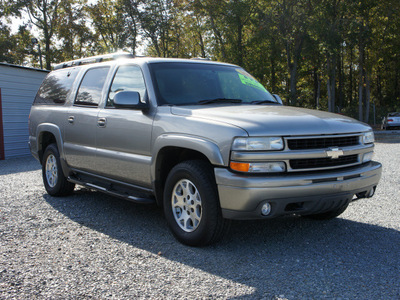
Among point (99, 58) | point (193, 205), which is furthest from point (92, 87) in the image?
point (193, 205)

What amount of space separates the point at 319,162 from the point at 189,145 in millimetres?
1217

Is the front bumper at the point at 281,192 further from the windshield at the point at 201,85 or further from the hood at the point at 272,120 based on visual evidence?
the windshield at the point at 201,85

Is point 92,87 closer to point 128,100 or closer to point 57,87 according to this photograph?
point 57,87

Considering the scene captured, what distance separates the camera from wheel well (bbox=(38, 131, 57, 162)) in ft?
22.1

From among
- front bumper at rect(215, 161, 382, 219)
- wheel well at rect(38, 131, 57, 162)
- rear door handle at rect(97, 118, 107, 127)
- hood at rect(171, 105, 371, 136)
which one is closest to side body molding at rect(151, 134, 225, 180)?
front bumper at rect(215, 161, 382, 219)

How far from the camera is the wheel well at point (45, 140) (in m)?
6.73

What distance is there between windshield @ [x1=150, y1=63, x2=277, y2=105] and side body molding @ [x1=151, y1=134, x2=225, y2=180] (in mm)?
544

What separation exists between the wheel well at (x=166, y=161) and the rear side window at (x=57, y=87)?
2555mm

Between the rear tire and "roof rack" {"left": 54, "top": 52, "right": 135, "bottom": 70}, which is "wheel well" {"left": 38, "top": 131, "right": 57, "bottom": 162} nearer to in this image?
the rear tire

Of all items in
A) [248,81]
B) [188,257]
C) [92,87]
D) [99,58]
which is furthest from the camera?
[99,58]

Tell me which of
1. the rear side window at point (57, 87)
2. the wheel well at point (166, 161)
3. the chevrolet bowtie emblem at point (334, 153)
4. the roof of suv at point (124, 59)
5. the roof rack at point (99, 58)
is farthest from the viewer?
the rear side window at point (57, 87)

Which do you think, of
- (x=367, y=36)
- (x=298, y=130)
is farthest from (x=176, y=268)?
(x=367, y=36)

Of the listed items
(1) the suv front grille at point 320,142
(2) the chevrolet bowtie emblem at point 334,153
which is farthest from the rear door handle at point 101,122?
(2) the chevrolet bowtie emblem at point 334,153

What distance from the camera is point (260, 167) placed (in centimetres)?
361
